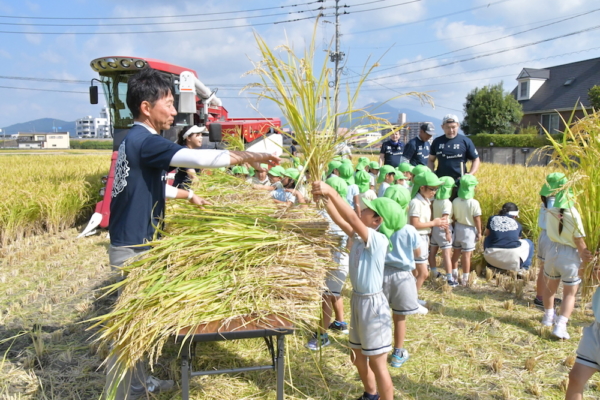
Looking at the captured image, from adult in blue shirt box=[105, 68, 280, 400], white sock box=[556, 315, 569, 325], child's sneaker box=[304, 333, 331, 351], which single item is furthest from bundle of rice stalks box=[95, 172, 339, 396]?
white sock box=[556, 315, 569, 325]

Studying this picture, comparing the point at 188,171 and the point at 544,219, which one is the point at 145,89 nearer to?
the point at 188,171

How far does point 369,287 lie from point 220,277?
0.98 metres

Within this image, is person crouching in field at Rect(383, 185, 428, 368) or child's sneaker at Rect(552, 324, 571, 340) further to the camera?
child's sneaker at Rect(552, 324, 571, 340)

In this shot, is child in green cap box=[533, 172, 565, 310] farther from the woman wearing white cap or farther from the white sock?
the woman wearing white cap

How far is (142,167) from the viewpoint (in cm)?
261

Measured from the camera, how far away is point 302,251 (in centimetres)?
252

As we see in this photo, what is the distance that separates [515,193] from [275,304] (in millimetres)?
6189

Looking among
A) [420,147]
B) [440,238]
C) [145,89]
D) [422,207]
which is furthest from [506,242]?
[145,89]

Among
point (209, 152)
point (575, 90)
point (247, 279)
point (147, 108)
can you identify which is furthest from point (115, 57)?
point (575, 90)

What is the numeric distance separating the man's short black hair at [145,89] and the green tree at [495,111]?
33831mm

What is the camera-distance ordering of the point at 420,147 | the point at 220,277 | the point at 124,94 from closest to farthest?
1. the point at 220,277
2. the point at 420,147
3. the point at 124,94

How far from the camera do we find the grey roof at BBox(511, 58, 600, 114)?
30672mm

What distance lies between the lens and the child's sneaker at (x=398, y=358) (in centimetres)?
344

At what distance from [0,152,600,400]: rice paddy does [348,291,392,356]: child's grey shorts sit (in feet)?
1.25
